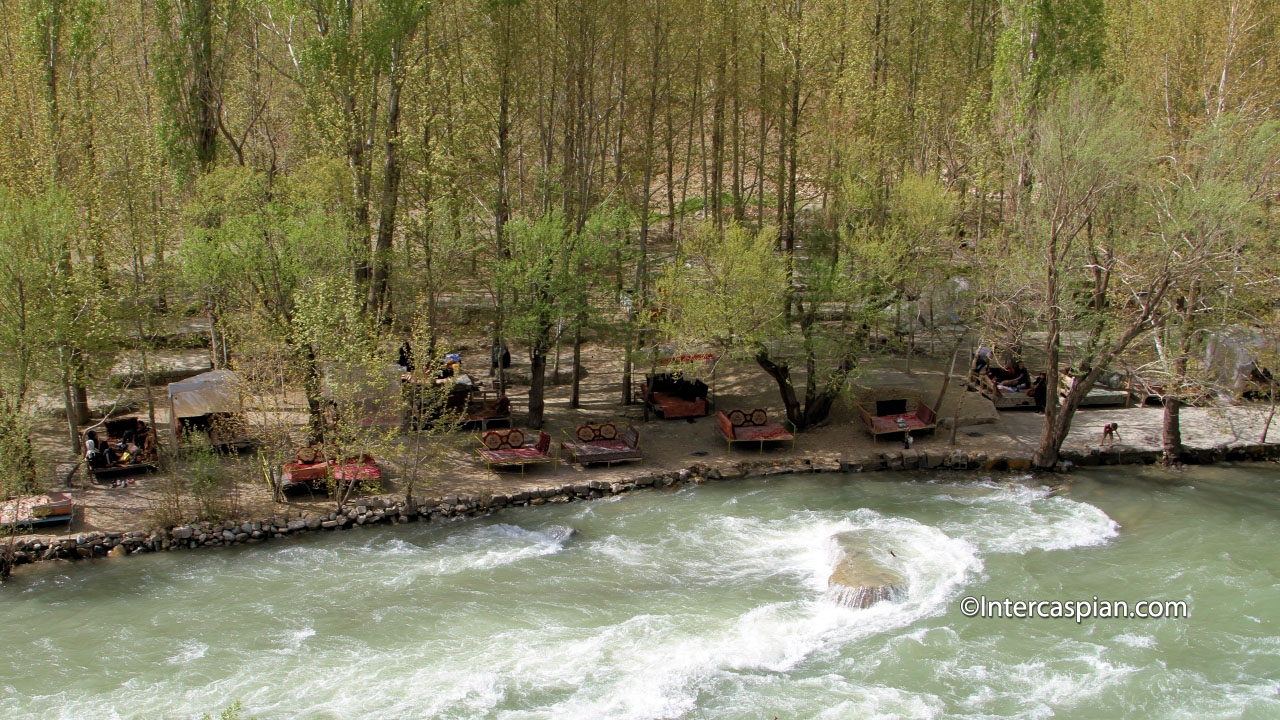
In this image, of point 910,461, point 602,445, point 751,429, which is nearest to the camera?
point 602,445

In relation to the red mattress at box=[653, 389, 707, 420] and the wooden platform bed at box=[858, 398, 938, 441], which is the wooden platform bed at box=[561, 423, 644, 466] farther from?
the wooden platform bed at box=[858, 398, 938, 441]

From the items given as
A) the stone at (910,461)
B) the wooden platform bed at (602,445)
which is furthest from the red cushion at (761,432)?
the stone at (910,461)

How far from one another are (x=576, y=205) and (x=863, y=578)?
13.4 metres

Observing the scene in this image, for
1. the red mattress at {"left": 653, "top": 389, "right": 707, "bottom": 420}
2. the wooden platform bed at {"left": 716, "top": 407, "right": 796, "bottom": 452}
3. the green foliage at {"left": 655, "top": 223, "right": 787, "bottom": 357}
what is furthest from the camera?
the red mattress at {"left": 653, "top": 389, "right": 707, "bottom": 420}

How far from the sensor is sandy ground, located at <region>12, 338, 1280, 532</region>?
21312 millimetres

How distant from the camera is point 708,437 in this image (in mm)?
25844

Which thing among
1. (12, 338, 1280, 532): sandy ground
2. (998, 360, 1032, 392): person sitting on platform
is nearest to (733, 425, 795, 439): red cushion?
(12, 338, 1280, 532): sandy ground

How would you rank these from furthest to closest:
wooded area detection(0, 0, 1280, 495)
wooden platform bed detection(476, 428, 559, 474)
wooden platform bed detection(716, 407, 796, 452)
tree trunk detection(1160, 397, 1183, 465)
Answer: wooden platform bed detection(716, 407, 796, 452), tree trunk detection(1160, 397, 1183, 465), wooden platform bed detection(476, 428, 559, 474), wooded area detection(0, 0, 1280, 495)

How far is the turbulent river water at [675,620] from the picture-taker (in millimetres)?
14852

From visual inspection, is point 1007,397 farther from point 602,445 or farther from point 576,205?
point 576,205

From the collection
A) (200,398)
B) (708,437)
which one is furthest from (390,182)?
(708,437)

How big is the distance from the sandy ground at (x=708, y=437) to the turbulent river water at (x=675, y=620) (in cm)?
147

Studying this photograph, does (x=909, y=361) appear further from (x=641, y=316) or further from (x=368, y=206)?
(x=368, y=206)

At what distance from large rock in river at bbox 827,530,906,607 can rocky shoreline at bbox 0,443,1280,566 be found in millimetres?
5069
